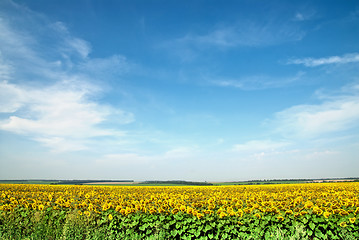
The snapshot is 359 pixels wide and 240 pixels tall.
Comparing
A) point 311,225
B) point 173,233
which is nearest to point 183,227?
point 173,233

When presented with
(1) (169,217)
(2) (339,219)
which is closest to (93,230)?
(1) (169,217)

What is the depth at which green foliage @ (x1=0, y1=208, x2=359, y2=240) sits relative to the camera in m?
8.89

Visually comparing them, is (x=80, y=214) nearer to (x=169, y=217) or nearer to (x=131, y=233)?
(x=131, y=233)

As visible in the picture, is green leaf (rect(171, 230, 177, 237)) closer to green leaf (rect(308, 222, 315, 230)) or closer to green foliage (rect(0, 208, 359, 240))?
green foliage (rect(0, 208, 359, 240))

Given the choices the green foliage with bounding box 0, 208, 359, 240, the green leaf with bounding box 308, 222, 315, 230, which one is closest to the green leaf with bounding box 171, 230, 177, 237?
the green foliage with bounding box 0, 208, 359, 240

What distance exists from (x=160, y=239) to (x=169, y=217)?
5.79 feet

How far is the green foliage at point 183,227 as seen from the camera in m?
8.89

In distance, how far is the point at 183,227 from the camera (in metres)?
9.14

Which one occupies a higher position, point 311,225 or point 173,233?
point 311,225

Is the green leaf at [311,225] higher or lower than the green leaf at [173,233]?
higher

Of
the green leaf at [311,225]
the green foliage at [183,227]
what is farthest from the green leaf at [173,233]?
the green leaf at [311,225]

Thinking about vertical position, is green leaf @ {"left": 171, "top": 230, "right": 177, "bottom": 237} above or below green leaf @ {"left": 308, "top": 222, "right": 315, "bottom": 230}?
below

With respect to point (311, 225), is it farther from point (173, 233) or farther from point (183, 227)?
point (173, 233)

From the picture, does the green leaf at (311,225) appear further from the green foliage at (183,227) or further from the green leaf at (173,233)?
the green leaf at (173,233)
